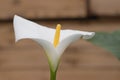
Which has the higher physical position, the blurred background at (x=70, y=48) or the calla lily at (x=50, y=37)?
the calla lily at (x=50, y=37)

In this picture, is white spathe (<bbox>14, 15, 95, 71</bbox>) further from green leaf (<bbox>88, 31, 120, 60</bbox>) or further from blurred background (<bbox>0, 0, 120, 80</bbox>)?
blurred background (<bbox>0, 0, 120, 80</bbox>)

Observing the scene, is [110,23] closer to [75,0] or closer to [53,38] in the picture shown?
[75,0]

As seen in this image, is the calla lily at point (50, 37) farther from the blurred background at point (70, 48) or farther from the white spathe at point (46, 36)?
the blurred background at point (70, 48)

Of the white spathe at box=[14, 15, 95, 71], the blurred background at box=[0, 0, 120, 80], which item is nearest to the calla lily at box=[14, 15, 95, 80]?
the white spathe at box=[14, 15, 95, 71]

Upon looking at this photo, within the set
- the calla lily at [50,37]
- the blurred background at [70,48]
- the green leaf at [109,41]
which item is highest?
the calla lily at [50,37]

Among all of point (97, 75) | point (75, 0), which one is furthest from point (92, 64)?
point (75, 0)

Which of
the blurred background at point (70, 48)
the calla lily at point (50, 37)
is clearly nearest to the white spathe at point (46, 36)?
the calla lily at point (50, 37)
